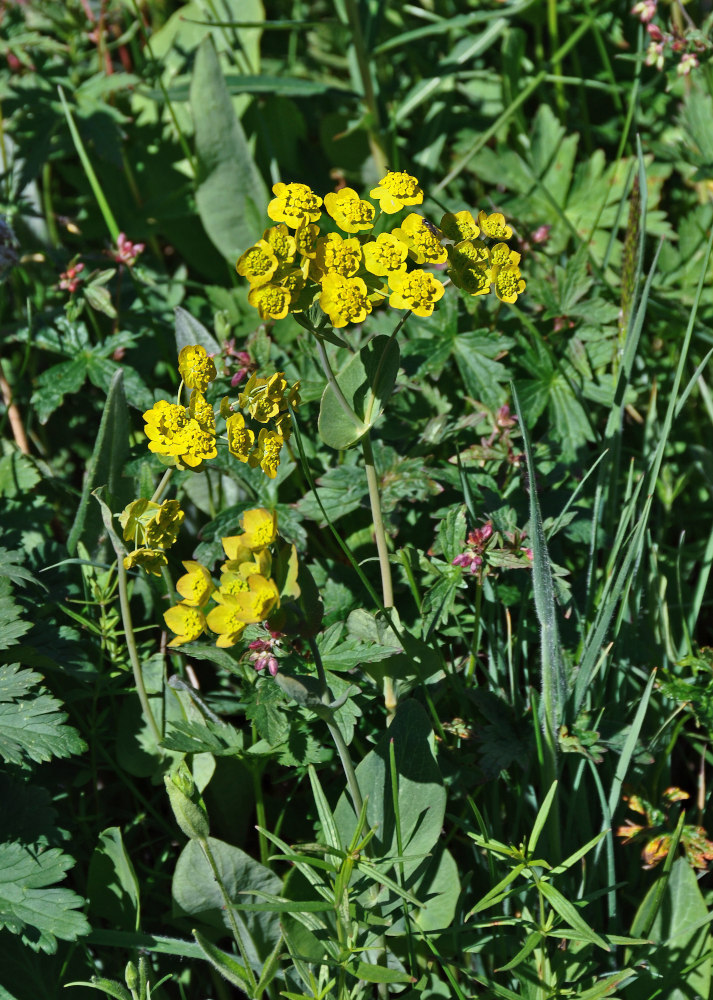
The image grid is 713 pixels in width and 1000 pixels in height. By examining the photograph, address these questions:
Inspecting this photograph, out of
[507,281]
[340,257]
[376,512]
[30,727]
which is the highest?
[340,257]

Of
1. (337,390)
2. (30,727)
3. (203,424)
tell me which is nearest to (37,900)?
(30,727)

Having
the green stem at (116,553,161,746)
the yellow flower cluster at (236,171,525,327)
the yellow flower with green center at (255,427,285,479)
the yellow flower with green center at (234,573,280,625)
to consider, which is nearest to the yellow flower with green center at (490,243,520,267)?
the yellow flower cluster at (236,171,525,327)

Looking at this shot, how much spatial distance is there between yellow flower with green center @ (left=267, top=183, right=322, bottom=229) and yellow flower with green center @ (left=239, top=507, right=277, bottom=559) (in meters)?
0.35

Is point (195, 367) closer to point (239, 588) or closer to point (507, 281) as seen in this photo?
point (239, 588)

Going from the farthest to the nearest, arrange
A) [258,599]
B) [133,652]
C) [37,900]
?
[133,652]
[37,900]
[258,599]

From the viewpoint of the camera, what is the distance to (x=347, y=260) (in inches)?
42.9

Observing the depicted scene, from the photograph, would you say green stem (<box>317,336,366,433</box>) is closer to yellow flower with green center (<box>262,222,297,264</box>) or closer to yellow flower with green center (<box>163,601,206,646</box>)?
yellow flower with green center (<box>262,222,297,264</box>)

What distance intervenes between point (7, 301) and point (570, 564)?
5.23 ft

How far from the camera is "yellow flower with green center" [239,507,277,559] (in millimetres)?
1051

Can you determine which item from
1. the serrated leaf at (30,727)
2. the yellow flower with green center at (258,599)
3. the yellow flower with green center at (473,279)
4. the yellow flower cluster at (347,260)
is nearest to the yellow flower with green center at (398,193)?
the yellow flower cluster at (347,260)

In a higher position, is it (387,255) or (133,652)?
(387,255)

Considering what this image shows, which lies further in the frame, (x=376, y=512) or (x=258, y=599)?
(x=376, y=512)

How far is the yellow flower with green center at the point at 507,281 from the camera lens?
1.18 meters

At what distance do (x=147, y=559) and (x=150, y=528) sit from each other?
42mm
